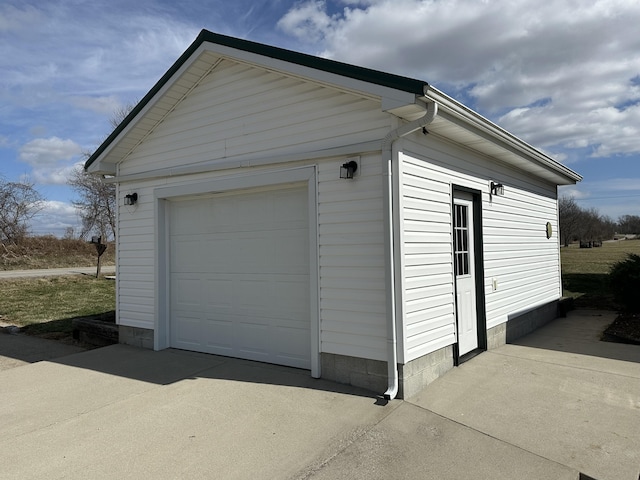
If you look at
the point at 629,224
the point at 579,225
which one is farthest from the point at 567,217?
the point at 629,224

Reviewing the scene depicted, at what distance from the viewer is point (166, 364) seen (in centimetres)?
565

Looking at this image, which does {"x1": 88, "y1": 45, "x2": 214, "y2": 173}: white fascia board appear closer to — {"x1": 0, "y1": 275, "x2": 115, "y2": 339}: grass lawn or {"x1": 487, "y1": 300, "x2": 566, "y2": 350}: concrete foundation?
{"x1": 0, "y1": 275, "x2": 115, "y2": 339}: grass lawn

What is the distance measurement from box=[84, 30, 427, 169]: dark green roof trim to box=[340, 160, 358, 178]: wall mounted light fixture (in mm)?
825

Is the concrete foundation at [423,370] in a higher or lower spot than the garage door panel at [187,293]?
lower

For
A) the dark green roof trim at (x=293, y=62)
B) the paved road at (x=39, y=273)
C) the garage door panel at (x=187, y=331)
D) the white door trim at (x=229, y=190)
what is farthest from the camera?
the paved road at (x=39, y=273)

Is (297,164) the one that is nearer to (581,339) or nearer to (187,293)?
(187,293)

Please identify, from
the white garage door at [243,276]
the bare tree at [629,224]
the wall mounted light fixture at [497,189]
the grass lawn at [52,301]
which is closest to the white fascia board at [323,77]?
the white garage door at [243,276]

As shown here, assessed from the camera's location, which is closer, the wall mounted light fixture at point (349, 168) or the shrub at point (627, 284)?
the wall mounted light fixture at point (349, 168)

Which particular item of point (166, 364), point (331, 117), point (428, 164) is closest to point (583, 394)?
point (428, 164)

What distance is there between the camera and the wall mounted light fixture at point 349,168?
4562 millimetres

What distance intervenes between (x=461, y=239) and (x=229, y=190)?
3132 mm

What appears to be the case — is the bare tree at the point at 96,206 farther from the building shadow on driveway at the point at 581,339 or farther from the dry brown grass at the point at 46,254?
the building shadow on driveway at the point at 581,339

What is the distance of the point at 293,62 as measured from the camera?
15.6ft

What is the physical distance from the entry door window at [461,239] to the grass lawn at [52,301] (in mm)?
7283
